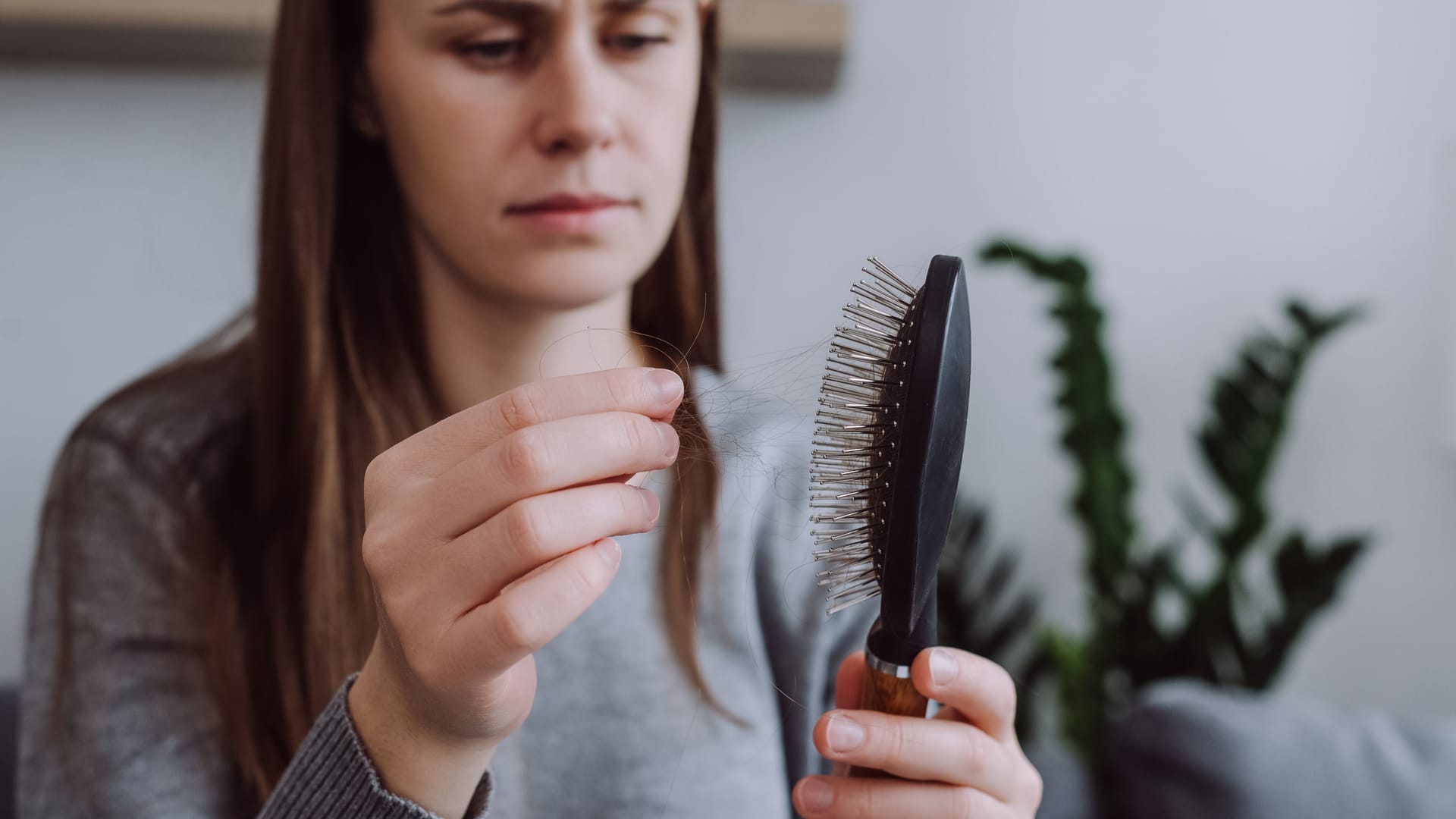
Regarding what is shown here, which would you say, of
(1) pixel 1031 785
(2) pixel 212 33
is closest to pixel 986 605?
(1) pixel 1031 785

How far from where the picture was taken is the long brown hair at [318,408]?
61cm

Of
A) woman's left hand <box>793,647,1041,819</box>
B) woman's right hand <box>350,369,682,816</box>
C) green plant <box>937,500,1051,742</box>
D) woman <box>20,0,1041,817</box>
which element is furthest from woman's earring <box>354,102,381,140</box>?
green plant <box>937,500,1051,742</box>

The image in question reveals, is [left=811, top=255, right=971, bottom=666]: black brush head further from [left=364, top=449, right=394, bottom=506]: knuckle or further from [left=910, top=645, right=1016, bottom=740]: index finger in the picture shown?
[left=364, top=449, right=394, bottom=506]: knuckle

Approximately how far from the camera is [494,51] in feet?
Result: 1.76

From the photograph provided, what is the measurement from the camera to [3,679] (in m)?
1.19

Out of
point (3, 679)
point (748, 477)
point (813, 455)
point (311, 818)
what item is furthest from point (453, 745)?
point (3, 679)

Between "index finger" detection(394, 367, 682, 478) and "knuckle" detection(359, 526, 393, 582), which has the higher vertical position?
"index finger" detection(394, 367, 682, 478)

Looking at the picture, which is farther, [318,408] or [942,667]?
[318,408]

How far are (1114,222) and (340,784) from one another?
3.96 feet

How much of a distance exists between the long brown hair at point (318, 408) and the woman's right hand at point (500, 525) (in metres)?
0.25

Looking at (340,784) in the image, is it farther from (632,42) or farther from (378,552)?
(632,42)

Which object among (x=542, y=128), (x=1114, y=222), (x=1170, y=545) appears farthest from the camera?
(x=1114, y=222)

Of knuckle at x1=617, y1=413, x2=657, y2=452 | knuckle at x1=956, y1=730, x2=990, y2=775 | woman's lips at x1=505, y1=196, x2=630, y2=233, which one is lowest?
knuckle at x1=956, y1=730, x2=990, y2=775

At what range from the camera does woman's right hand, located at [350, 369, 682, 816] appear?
0.32 meters
